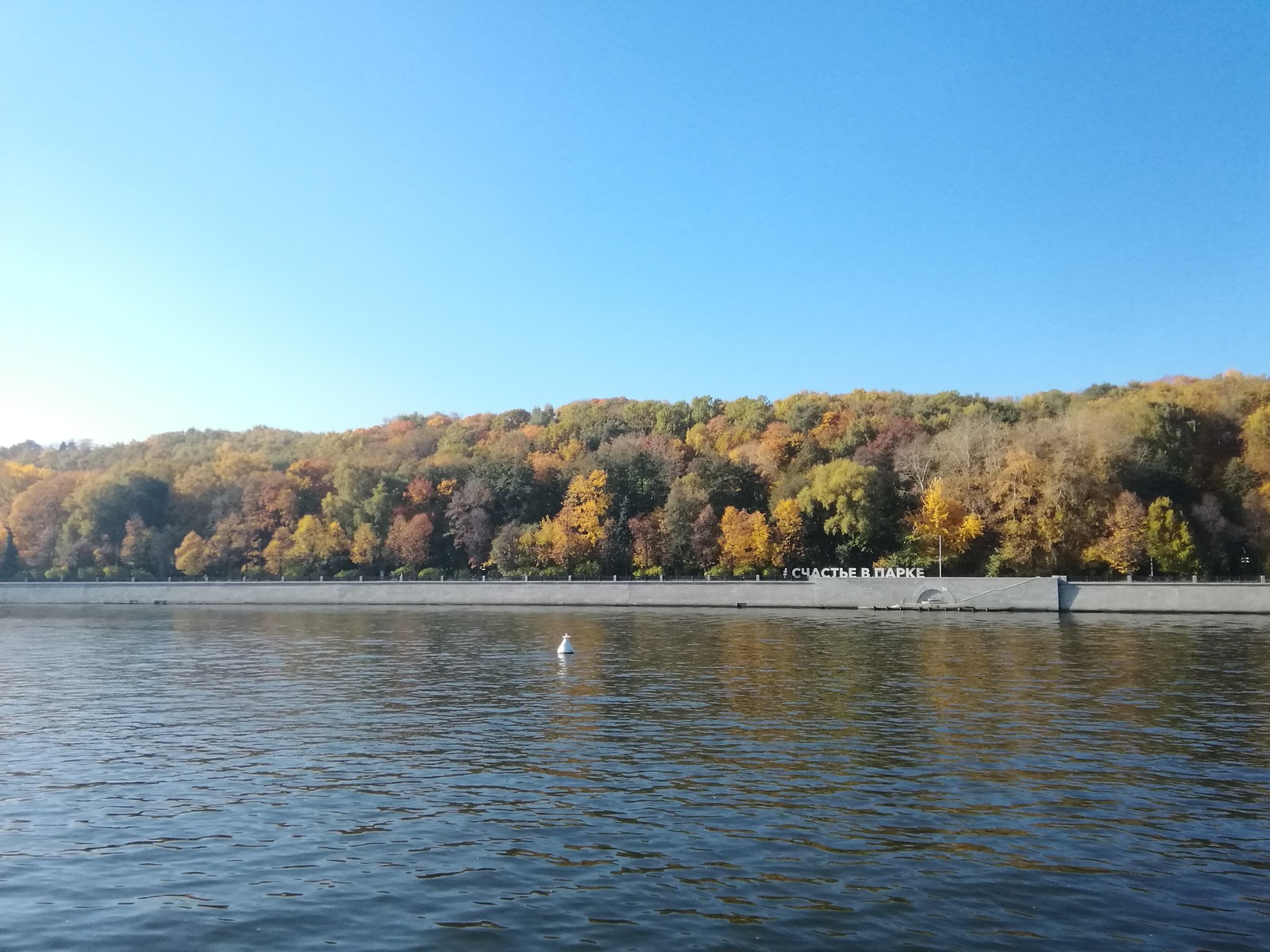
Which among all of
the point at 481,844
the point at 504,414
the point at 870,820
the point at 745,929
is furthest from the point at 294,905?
the point at 504,414

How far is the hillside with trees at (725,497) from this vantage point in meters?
79.1

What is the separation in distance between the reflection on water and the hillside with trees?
46.4 m

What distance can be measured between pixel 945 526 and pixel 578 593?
31.0 metres

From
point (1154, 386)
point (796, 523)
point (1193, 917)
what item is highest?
point (1154, 386)

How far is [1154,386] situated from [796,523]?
135 feet

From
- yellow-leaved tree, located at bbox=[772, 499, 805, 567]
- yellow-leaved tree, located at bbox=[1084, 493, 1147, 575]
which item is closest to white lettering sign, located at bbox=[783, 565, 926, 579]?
yellow-leaved tree, located at bbox=[772, 499, 805, 567]

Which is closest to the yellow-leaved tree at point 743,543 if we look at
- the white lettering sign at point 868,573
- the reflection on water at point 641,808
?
the white lettering sign at point 868,573

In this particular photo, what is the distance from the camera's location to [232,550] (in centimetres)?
10556

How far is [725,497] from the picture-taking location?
308 feet

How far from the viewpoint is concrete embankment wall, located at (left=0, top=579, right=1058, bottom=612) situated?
240 ft

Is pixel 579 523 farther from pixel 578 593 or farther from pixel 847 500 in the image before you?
pixel 847 500

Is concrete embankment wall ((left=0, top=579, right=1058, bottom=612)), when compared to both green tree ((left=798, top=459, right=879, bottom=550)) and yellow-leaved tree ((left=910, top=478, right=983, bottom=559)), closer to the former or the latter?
green tree ((left=798, top=459, right=879, bottom=550))

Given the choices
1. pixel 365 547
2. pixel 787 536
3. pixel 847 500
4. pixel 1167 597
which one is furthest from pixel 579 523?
pixel 1167 597

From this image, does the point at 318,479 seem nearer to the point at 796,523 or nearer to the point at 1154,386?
the point at 796,523
